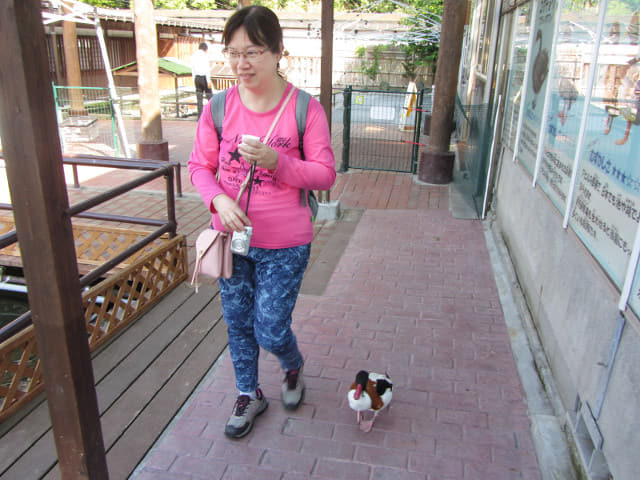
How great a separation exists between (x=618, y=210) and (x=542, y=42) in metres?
2.56

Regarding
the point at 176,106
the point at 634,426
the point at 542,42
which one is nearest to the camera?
the point at 634,426

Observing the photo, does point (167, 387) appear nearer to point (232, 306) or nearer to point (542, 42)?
point (232, 306)

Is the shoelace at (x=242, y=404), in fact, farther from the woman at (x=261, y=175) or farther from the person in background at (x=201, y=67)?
the person in background at (x=201, y=67)

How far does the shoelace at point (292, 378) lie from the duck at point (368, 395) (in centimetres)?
32

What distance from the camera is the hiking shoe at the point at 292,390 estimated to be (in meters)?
2.76

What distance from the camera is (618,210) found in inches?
85.6

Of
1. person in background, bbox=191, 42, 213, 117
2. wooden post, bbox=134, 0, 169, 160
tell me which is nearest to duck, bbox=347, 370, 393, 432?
wooden post, bbox=134, 0, 169, 160

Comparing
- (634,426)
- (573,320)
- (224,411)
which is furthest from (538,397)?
(224,411)

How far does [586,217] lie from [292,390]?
1.76 metres

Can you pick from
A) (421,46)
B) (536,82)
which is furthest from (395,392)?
(421,46)

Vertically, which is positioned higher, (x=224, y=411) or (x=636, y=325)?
(x=636, y=325)

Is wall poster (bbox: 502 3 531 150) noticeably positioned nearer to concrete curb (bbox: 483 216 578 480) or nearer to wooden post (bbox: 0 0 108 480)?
concrete curb (bbox: 483 216 578 480)

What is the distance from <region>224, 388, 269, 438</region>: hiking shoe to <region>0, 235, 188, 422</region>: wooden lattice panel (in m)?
1.11

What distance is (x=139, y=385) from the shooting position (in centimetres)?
295
